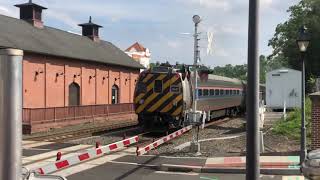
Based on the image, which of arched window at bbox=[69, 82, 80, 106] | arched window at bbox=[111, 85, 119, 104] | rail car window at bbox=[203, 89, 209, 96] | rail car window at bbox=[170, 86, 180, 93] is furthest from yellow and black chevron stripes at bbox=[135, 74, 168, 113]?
arched window at bbox=[111, 85, 119, 104]

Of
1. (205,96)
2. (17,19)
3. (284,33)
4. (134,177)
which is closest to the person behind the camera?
(134,177)

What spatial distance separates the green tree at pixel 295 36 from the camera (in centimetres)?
6975

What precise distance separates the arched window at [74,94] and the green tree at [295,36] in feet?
110

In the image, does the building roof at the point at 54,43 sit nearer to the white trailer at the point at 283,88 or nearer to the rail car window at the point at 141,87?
the rail car window at the point at 141,87

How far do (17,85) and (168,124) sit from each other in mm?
21356

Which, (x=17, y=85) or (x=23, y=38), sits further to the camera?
(x=23, y=38)

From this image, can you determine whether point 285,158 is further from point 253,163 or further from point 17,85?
point 17,85

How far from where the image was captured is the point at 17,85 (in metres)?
3.60

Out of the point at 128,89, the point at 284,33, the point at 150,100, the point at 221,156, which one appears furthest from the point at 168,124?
the point at 284,33

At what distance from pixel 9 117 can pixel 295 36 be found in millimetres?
70910

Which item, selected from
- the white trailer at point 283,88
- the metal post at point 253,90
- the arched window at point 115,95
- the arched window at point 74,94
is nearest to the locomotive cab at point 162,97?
the arched window at point 74,94

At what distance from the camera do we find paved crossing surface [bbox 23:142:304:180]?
42.7 ft

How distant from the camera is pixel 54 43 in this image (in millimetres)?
40438

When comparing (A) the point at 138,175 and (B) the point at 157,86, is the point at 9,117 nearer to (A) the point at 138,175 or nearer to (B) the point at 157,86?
(A) the point at 138,175
